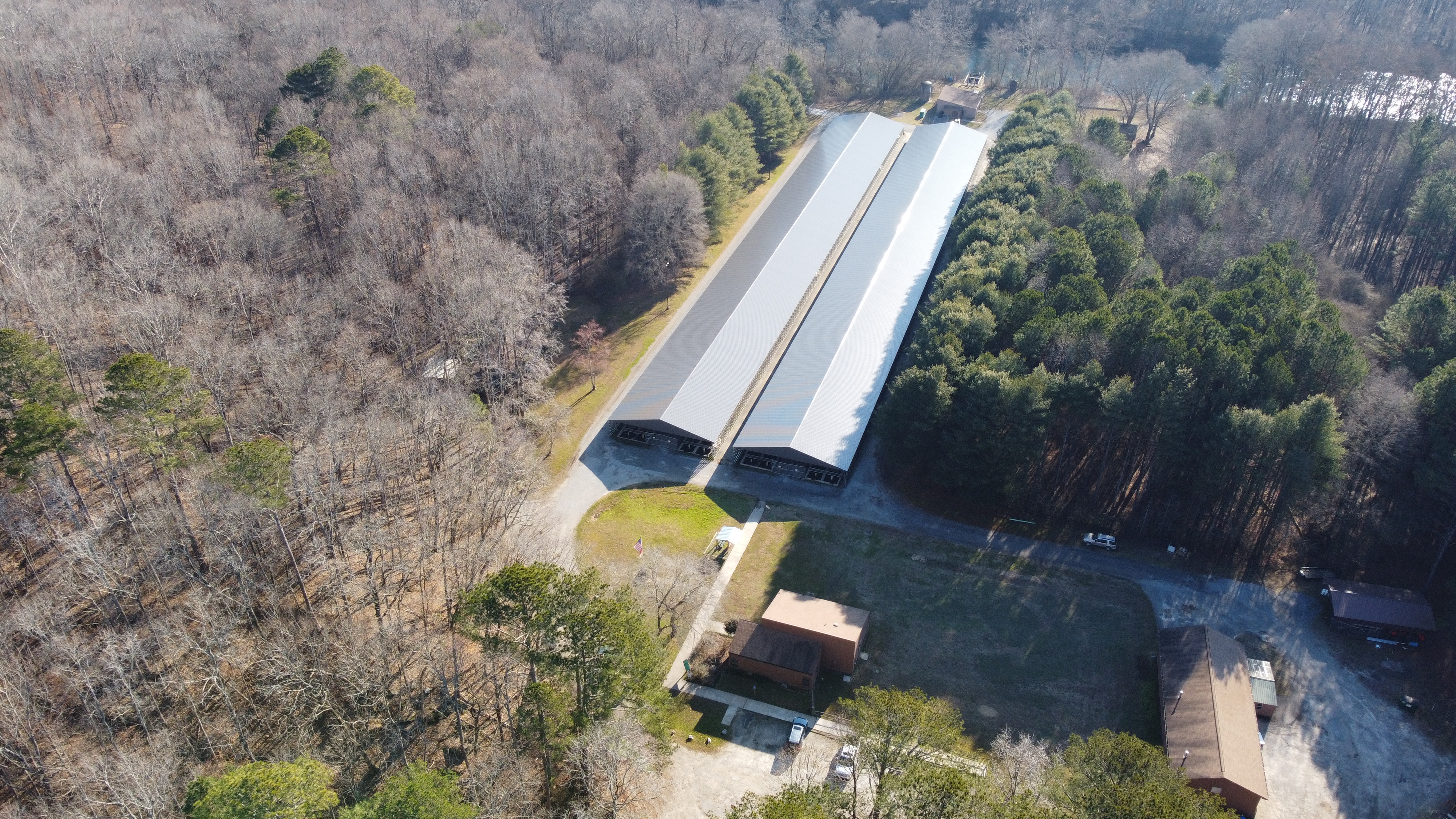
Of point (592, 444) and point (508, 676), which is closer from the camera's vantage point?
point (508, 676)

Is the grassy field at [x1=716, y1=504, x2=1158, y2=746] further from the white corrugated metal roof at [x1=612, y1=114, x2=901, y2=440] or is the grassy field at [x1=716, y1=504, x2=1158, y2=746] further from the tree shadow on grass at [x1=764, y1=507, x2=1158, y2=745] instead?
the white corrugated metal roof at [x1=612, y1=114, x2=901, y2=440]

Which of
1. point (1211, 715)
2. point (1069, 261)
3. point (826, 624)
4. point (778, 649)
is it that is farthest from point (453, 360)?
point (1211, 715)

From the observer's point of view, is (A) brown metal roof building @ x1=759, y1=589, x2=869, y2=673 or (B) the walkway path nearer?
(A) brown metal roof building @ x1=759, y1=589, x2=869, y2=673

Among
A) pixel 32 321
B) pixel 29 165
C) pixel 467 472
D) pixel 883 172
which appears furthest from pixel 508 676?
pixel 883 172

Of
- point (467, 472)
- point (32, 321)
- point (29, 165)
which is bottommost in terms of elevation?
point (467, 472)

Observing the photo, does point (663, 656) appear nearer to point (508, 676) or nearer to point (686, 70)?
point (508, 676)

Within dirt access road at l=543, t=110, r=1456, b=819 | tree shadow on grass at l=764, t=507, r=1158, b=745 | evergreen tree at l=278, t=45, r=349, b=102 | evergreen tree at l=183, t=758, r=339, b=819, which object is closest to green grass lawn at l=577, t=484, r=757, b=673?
dirt access road at l=543, t=110, r=1456, b=819

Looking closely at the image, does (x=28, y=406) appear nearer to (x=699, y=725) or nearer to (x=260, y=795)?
(x=260, y=795)
